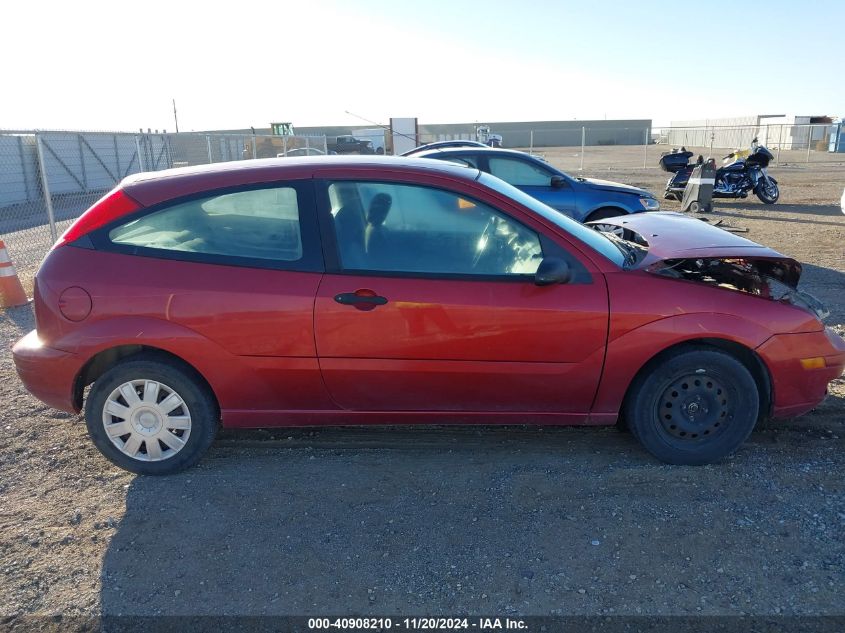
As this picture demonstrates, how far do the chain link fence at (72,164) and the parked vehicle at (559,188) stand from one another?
8773 millimetres

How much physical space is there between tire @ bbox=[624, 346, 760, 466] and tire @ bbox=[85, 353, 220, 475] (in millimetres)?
2465

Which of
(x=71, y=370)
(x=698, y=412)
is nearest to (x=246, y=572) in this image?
(x=71, y=370)

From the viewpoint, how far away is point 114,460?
3.78m

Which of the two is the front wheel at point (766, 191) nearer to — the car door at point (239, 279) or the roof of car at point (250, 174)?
the roof of car at point (250, 174)

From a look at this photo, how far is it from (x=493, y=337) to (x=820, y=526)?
1848 millimetres

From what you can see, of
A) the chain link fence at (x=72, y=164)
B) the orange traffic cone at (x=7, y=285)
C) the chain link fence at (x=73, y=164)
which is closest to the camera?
the orange traffic cone at (x=7, y=285)

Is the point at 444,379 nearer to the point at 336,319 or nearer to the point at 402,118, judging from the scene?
the point at 336,319

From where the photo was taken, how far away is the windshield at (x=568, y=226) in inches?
148

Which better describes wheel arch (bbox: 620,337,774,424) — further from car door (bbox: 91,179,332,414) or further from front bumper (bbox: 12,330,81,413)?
Answer: front bumper (bbox: 12,330,81,413)

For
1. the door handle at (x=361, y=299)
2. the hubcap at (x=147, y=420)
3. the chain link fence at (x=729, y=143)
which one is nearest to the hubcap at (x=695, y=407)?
the door handle at (x=361, y=299)

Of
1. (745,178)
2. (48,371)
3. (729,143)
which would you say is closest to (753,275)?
(48,371)

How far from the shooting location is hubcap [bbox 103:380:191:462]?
3.66 m

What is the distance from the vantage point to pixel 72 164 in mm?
21406

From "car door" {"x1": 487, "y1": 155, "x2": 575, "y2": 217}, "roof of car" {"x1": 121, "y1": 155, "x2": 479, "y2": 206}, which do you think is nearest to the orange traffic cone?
"roof of car" {"x1": 121, "y1": 155, "x2": 479, "y2": 206}
